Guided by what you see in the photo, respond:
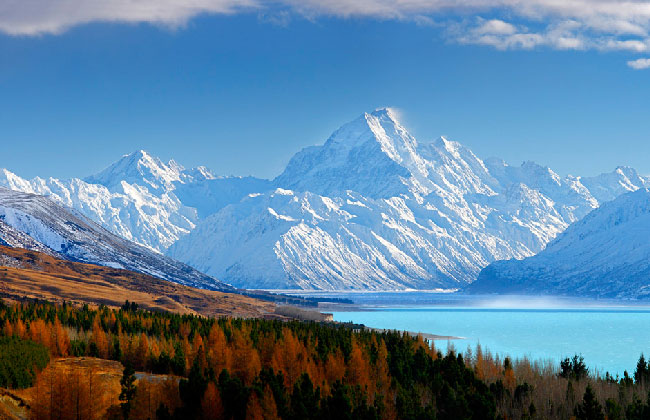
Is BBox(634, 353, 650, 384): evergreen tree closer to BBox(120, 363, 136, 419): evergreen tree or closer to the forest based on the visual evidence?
the forest

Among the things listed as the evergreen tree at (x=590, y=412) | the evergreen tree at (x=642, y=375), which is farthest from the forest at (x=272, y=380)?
the evergreen tree at (x=642, y=375)

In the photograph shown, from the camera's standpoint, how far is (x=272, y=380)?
82.7 m

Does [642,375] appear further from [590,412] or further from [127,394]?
[127,394]

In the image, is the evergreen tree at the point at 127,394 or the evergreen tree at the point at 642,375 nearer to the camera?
the evergreen tree at the point at 127,394

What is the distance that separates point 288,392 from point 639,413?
33.3m

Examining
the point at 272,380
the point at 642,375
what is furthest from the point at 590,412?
the point at 642,375

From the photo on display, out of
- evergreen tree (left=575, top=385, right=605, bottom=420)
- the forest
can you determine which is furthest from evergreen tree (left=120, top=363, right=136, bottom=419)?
evergreen tree (left=575, top=385, right=605, bottom=420)

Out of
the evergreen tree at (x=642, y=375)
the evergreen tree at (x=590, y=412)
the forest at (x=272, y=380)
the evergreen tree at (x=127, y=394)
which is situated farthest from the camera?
the evergreen tree at (x=642, y=375)

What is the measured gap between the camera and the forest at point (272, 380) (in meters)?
72.6

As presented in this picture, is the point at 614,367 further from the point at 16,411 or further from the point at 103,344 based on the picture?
the point at 16,411

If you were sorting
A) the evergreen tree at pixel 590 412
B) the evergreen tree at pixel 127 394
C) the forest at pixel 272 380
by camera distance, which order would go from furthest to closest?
the evergreen tree at pixel 590 412 → the forest at pixel 272 380 → the evergreen tree at pixel 127 394

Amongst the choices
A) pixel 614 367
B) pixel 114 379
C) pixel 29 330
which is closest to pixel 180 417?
pixel 114 379

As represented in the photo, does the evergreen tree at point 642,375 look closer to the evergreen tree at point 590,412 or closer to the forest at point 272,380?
the forest at point 272,380

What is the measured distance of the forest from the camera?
72.6 m
